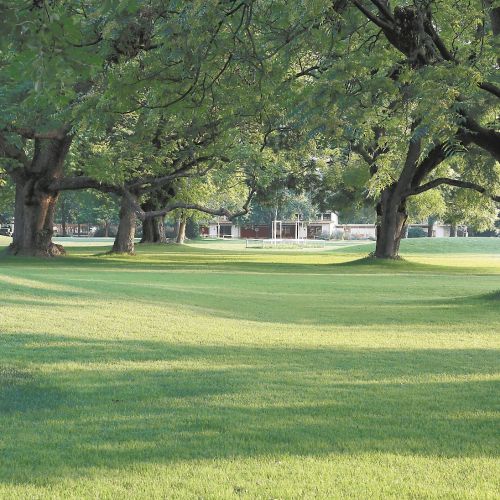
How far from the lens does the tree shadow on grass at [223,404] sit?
212 inches

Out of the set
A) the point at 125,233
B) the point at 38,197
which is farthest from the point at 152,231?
the point at 38,197

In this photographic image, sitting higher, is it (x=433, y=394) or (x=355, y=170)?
(x=355, y=170)

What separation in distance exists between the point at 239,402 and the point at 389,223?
3259 cm

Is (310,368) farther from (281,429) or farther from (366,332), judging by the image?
(366,332)

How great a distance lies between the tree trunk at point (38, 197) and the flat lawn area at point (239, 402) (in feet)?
66.4

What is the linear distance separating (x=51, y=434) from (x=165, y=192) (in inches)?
1555

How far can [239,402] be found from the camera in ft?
22.5

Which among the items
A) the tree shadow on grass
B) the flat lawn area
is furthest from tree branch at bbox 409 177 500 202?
the tree shadow on grass

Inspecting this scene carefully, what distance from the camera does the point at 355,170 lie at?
39875mm

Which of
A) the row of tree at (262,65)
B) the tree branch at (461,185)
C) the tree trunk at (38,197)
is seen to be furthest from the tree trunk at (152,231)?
the row of tree at (262,65)

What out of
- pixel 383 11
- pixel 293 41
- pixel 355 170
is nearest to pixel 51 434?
pixel 293 41

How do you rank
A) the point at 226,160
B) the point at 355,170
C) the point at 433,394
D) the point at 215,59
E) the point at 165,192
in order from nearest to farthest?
the point at 433,394 < the point at 215,59 < the point at 226,160 < the point at 355,170 < the point at 165,192

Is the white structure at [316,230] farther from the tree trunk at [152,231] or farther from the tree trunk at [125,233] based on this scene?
the tree trunk at [125,233]

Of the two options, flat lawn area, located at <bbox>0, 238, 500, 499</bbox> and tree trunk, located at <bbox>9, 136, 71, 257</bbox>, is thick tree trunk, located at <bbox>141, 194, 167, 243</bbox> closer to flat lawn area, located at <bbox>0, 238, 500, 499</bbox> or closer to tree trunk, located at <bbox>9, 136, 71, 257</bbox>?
tree trunk, located at <bbox>9, 136, 71, 257</bbox>
